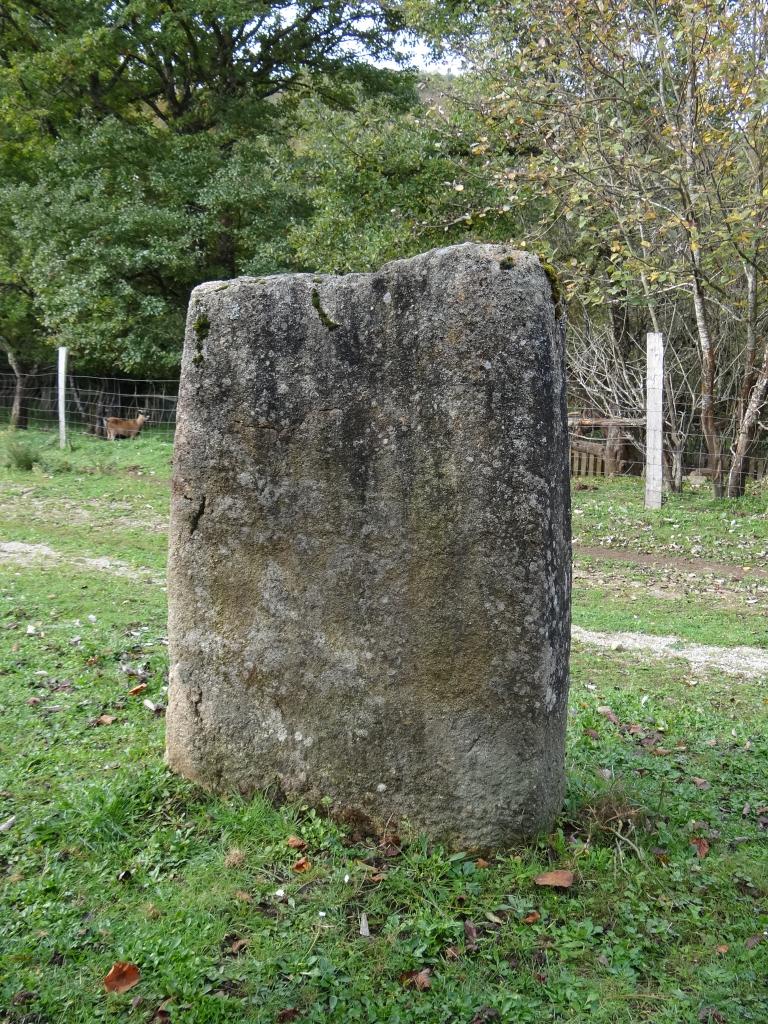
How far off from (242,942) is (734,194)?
11454 millimetres

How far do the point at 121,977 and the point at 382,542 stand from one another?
5.51 ft

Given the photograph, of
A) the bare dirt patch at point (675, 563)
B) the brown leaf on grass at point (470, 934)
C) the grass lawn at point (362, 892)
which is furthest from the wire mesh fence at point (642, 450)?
the brown leaf on grass at point (470, 934)

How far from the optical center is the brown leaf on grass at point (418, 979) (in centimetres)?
273

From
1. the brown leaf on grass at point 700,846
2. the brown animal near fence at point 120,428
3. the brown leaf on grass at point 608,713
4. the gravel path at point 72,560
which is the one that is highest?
the brown animal near fence at point 120,428

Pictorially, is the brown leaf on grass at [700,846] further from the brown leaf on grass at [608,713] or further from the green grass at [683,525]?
the green grass at [683,525]

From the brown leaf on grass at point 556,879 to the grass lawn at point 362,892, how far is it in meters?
0.03

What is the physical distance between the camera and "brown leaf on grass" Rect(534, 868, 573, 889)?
124 inches

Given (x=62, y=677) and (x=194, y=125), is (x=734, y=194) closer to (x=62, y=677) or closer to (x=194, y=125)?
(x=62, y=677)

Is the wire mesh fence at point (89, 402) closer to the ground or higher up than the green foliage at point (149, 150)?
closer to the ground

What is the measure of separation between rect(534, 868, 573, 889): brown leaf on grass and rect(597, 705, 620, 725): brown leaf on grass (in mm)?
1824

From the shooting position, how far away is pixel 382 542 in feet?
11.0

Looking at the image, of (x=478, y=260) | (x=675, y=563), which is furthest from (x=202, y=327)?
(x=675, y=563)

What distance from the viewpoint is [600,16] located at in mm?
10281

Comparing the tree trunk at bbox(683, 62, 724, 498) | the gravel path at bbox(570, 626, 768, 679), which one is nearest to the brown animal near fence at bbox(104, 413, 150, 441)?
the tree trunk at bbox(683, 62, 724, 498)
